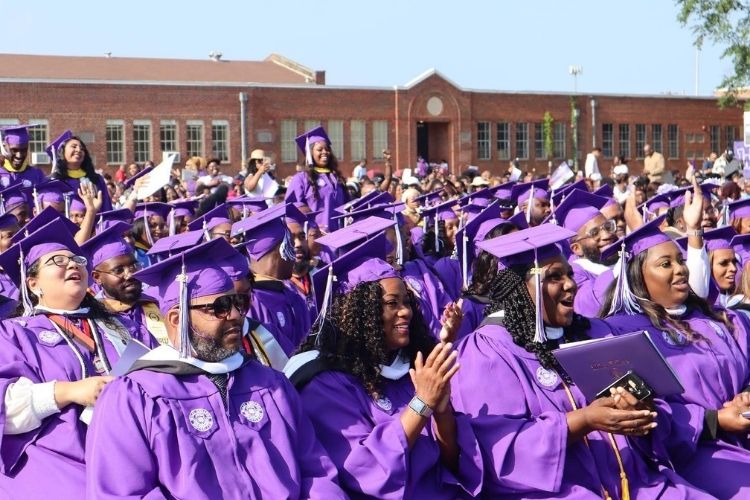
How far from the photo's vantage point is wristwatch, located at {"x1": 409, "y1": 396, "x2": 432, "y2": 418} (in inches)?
172

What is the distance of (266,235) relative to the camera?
7309mm

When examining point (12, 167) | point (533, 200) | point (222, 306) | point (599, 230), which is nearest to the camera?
point (222, 306)

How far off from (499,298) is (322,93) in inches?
1552

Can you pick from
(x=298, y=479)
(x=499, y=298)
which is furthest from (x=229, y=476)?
(x=499, y=298)

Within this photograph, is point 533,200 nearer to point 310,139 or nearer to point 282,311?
point 310,139

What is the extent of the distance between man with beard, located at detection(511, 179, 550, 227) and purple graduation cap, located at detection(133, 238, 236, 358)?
671 centimetres

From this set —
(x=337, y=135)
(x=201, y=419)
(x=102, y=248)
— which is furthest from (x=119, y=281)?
(x=337, y=135)

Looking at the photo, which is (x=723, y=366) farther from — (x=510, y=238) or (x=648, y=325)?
(x=510, y=238)

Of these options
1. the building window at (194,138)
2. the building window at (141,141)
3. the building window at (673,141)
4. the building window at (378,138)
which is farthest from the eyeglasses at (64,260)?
the building window at (673,141)

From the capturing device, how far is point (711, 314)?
592 cm

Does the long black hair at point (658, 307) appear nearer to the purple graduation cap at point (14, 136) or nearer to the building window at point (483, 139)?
the purple graduation cap at point (14, 136)

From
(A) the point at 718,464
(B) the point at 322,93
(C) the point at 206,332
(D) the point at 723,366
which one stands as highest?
(B) the point at 322,93

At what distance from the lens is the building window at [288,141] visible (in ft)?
142

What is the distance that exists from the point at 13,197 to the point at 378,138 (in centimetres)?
3563
